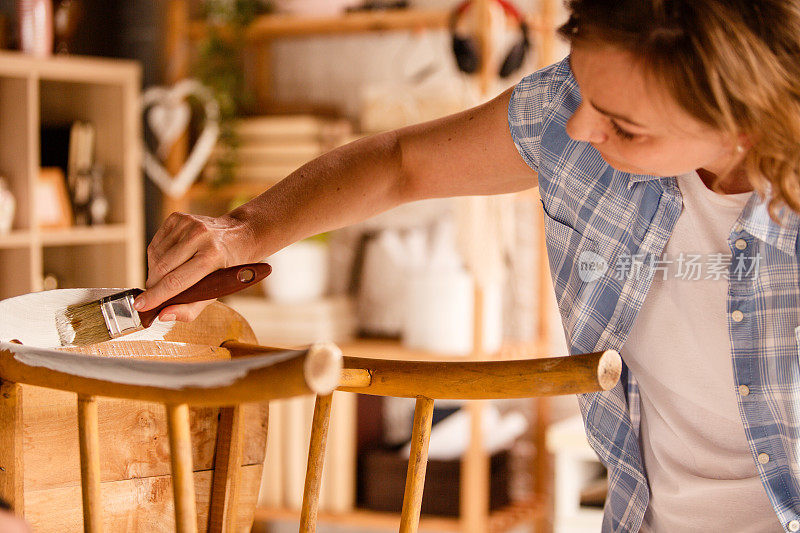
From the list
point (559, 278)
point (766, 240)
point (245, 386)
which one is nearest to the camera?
point (245, 386)

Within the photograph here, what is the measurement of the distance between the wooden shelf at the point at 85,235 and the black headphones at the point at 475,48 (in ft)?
3.91

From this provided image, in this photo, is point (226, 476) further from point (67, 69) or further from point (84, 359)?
point (67, 69)

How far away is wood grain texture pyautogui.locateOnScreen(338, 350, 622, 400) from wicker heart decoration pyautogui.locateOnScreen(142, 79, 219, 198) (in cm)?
193

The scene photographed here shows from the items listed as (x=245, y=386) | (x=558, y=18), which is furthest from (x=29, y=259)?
→ (x=245, y=386)

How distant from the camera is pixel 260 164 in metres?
2.60

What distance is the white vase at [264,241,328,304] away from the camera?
2518 millimetres

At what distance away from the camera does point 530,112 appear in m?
0.99

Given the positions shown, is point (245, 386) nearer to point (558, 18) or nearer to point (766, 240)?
point (766, 240)

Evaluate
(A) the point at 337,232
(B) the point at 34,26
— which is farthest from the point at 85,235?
(A) the point at 337,232

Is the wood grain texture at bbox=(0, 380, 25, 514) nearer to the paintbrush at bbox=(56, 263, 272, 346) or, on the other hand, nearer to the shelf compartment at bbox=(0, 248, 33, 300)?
the paintbrush at bbox=(56, 263, 272, 346)

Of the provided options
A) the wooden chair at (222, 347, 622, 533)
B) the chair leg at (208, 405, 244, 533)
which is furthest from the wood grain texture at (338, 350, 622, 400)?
the chair leg at (208, 405, 244, 533)

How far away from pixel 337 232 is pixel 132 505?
1988 millimetres

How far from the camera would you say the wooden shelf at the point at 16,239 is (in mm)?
2314

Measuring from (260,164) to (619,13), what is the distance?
195 centimetres
